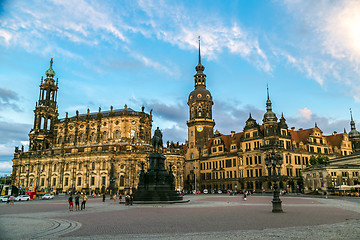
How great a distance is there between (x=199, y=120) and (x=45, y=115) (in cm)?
5579

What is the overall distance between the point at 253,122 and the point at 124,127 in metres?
38.6

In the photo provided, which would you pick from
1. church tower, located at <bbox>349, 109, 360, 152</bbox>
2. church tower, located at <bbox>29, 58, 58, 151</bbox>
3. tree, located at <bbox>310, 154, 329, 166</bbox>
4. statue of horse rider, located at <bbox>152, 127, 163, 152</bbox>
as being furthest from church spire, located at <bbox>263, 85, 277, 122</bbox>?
church tower, located at <bbox>29, 58, 58, 151</bbox>

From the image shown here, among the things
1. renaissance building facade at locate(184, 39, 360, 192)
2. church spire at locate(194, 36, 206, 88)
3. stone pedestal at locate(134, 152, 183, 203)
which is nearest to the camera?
stone pedestal at locate(134, 152, 183, 203)

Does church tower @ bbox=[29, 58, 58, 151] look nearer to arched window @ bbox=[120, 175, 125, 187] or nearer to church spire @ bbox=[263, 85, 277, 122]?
arched window @ bbox=[120, 175, 125, 187]

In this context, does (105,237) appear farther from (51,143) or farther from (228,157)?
(51,143)

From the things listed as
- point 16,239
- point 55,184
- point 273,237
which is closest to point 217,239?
point 273,237

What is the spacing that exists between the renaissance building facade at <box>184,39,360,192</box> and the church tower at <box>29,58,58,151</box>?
5058cm

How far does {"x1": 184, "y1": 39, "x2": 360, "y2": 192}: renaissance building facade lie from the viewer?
69625mm

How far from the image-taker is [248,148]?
74.6m

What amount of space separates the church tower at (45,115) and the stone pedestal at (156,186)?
248ft

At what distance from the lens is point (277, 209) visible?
70.3 feet

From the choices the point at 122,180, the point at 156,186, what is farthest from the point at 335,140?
the point at 156,186

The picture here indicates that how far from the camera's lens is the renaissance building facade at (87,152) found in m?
80.8

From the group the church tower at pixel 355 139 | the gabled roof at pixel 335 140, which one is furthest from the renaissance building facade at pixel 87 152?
the church tower at pixel 355 139
